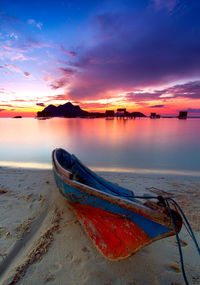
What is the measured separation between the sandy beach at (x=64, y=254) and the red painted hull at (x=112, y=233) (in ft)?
0.90

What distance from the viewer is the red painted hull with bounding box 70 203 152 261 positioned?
215 centimetres

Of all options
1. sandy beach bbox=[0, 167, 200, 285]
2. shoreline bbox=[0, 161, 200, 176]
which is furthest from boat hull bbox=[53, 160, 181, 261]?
shoreline bbox=[0, 161, 200, 176]

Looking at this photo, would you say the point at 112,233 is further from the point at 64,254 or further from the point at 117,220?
the point at 64,254

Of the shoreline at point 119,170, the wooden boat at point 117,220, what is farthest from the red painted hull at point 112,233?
the shoreline at point 119,170

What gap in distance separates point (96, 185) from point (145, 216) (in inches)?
87.8

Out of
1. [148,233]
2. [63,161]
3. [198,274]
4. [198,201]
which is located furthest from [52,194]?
[198,201]

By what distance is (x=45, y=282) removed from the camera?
2.20m

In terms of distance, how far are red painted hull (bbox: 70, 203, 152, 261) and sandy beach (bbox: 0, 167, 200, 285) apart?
27 centimetres

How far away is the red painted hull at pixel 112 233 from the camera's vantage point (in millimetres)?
2152

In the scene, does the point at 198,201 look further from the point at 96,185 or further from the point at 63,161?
the point at 63,161

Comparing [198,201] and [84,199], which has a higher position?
[84,199]

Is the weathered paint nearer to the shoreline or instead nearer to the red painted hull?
the red painted hull

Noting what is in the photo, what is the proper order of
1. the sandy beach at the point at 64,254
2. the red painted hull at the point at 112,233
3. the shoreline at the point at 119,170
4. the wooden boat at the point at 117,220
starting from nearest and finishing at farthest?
the wooden boat at the point at 117,220
the red painted hull at the point at 112,233
the sandy beach at the point at 64,254
the shoreline at the point at 119,170

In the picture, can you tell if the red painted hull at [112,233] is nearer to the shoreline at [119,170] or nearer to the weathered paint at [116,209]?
the weathered paint at [116,209]
